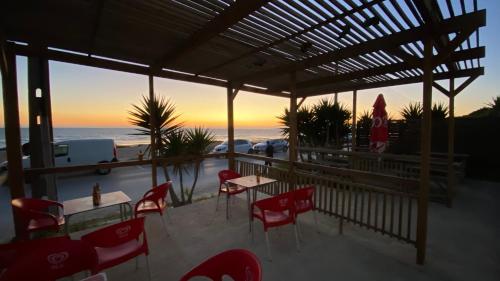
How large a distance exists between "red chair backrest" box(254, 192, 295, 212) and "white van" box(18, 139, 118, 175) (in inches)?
351

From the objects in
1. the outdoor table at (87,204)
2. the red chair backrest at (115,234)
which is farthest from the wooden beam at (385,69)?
the outdoor table at (87,204)

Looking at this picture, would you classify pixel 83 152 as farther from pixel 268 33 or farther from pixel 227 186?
pixel 268 33

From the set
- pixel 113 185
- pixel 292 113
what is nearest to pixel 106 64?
pixel 292 113

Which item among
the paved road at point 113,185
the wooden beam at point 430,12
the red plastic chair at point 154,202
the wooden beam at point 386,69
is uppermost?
the wooden beam at point 430,12

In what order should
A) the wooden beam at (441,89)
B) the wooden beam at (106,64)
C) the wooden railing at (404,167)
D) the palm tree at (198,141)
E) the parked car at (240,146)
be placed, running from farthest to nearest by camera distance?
the parked car at (240,146) < the palm tree at (198,141) < the wooden railing at (404,167) < the wooden beam at (441,89) < the wooden beam at (106,64)

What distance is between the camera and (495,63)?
513 centimetres

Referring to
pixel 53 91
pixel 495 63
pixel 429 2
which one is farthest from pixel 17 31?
pixel 495 63

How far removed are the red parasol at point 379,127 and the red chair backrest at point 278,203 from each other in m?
2.14

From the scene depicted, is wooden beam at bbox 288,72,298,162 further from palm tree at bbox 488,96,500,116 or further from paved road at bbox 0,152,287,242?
palm tree at bbox 488,96,500,116

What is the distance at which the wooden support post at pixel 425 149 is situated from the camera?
7.61ft

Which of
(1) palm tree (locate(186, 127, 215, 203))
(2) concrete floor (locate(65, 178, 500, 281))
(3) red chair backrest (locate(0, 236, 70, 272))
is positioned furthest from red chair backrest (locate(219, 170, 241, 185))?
(3) red chair backrest (locate(0, 236, 70, 272))

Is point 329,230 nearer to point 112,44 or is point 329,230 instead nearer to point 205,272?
point 205,272

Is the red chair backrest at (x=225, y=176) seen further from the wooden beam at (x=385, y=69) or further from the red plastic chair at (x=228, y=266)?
the red plastic chair at (x=228, y=266)

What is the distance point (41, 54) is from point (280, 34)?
10.3ft
